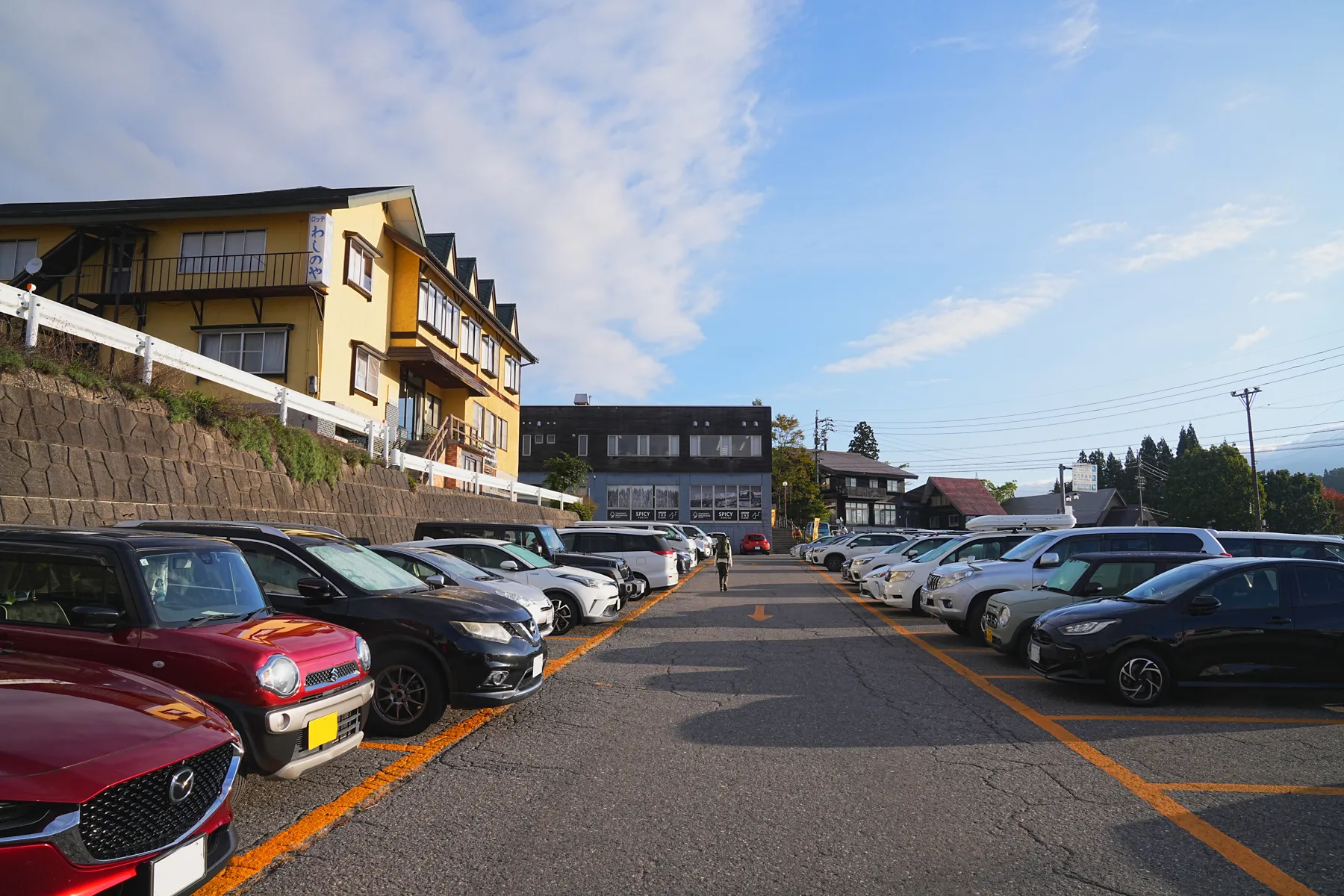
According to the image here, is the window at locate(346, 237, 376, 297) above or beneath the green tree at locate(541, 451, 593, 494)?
above

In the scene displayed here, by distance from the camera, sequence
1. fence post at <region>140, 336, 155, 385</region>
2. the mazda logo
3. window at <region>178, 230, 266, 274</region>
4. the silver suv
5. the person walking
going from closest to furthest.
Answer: the mazda logo < fence post at <region>140, 336, 155, 385</region> < the silver suv < the person walking < window at <region>178, 230, 266, 274</region>

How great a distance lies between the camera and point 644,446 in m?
61.9

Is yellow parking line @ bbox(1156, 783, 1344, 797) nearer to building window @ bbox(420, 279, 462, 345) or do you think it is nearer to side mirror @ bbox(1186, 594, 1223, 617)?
side mirror @ bbox(1186, 594, 1223, 617)

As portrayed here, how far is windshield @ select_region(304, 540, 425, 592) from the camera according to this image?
7.09 m

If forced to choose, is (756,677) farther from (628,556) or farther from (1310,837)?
(628,556)

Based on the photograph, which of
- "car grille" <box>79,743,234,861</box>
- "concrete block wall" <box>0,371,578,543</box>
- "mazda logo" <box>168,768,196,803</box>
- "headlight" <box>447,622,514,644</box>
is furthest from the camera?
"concrete block wall" <box>0,371,578,543</box>

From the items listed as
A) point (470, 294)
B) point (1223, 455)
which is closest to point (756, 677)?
point (470, 294)

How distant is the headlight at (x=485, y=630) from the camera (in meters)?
6.79

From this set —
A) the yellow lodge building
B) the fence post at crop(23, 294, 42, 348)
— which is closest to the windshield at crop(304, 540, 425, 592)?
the fence post at crop(23, 294, 42, 348)

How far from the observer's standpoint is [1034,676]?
9.51m

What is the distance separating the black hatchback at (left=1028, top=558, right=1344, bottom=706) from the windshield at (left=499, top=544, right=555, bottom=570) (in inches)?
294

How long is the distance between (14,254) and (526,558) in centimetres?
2195

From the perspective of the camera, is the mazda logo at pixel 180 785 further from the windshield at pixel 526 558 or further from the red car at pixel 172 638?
the windshield at pixel 526 558

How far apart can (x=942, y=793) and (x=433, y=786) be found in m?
3.17
